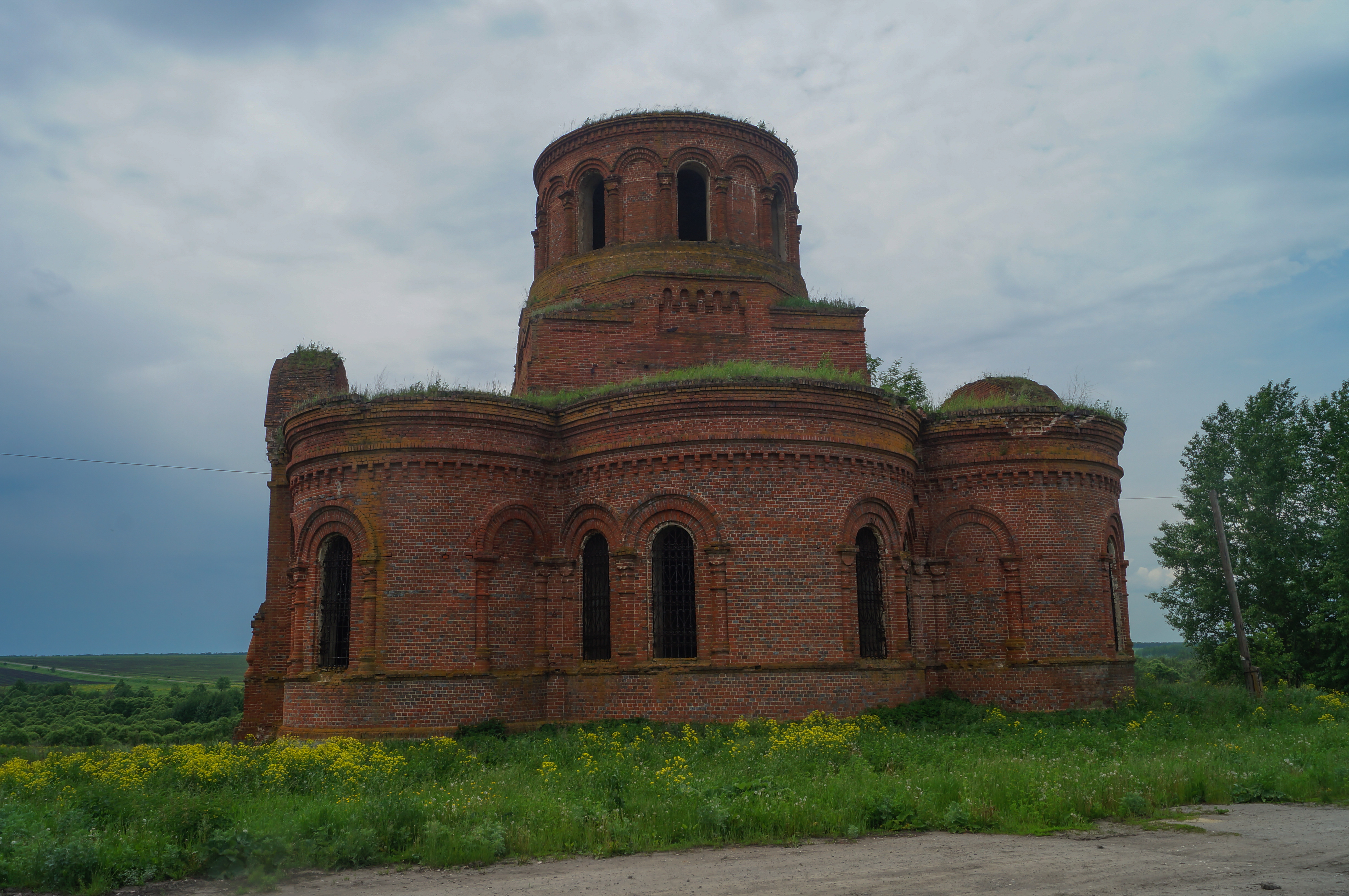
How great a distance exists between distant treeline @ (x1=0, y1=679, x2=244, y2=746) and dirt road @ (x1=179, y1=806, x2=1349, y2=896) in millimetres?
16161

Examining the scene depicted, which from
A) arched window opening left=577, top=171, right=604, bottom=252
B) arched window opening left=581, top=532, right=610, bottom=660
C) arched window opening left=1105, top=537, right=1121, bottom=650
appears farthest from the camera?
arched window opening left=577, top=171, right=604, bottom=252

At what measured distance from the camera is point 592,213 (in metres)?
22.5

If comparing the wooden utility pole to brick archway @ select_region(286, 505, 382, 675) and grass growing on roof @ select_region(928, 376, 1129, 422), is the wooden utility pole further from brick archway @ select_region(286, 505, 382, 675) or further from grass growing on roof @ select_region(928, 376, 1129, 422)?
brick archway @ select_region(286, 505, 382, 675)

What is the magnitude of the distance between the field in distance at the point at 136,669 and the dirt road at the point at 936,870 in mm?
81363

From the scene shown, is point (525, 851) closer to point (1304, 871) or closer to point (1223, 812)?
point (1304, 871)

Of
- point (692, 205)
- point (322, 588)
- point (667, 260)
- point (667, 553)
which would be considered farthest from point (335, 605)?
point (692, 205)

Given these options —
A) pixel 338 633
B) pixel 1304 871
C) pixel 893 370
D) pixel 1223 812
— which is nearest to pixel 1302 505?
pixel 893 370

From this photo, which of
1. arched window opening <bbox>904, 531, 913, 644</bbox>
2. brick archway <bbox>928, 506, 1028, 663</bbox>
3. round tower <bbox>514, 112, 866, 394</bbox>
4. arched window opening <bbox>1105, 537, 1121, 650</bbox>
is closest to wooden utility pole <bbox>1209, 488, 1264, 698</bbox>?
arched window opening <bbox>1105, 537, 1121, 650</bbox>

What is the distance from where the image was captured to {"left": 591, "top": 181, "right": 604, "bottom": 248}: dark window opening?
22469 millimetres

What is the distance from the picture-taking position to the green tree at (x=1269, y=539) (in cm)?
2652

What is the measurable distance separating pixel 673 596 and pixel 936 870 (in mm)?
8746

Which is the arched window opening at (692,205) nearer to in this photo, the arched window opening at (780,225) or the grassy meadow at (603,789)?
the arched window opening at (780,225)

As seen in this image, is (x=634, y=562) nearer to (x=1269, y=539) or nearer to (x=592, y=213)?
(x=592, y=213)

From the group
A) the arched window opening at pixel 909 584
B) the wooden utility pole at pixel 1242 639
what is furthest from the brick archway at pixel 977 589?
the wooden utility pole at pixel 1242 639
